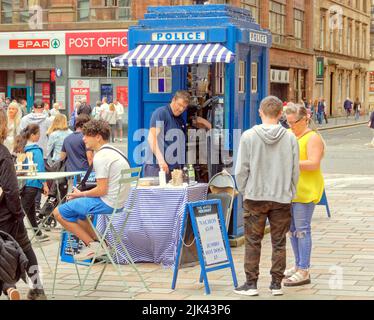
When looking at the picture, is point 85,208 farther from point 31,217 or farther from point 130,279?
point 31,217

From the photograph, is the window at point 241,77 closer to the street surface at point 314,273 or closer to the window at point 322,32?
the street surface at point 314,273

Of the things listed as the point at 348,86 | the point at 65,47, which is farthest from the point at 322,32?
the point at 65,47

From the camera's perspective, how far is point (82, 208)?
330 inches

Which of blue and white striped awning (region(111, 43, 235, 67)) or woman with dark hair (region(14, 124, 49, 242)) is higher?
blue and white striped awning (region(111, 43, 235, 67))

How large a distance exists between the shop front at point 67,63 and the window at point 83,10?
1100 millimetres

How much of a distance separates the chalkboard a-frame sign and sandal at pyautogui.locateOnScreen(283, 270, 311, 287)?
541 mm

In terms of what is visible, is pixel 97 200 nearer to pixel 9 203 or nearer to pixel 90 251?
pixel 90 251

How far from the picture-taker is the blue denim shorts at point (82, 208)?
838 centimetres

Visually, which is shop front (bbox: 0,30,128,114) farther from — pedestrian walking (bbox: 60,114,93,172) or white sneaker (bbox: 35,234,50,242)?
white sneaker (bbox: 35,234,50,242)

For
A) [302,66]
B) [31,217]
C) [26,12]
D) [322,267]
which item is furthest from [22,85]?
[322,267]

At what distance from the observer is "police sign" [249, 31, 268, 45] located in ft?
37.8

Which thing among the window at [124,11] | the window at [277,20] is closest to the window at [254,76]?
the window at [124,11]

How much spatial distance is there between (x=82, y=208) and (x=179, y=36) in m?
3.57

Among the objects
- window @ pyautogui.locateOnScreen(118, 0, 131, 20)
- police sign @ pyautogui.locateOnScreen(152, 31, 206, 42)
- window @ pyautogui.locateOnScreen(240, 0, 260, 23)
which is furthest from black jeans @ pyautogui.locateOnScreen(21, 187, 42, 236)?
window @ pyautogui.locateOnScreen(240, 0, 260, 23)
